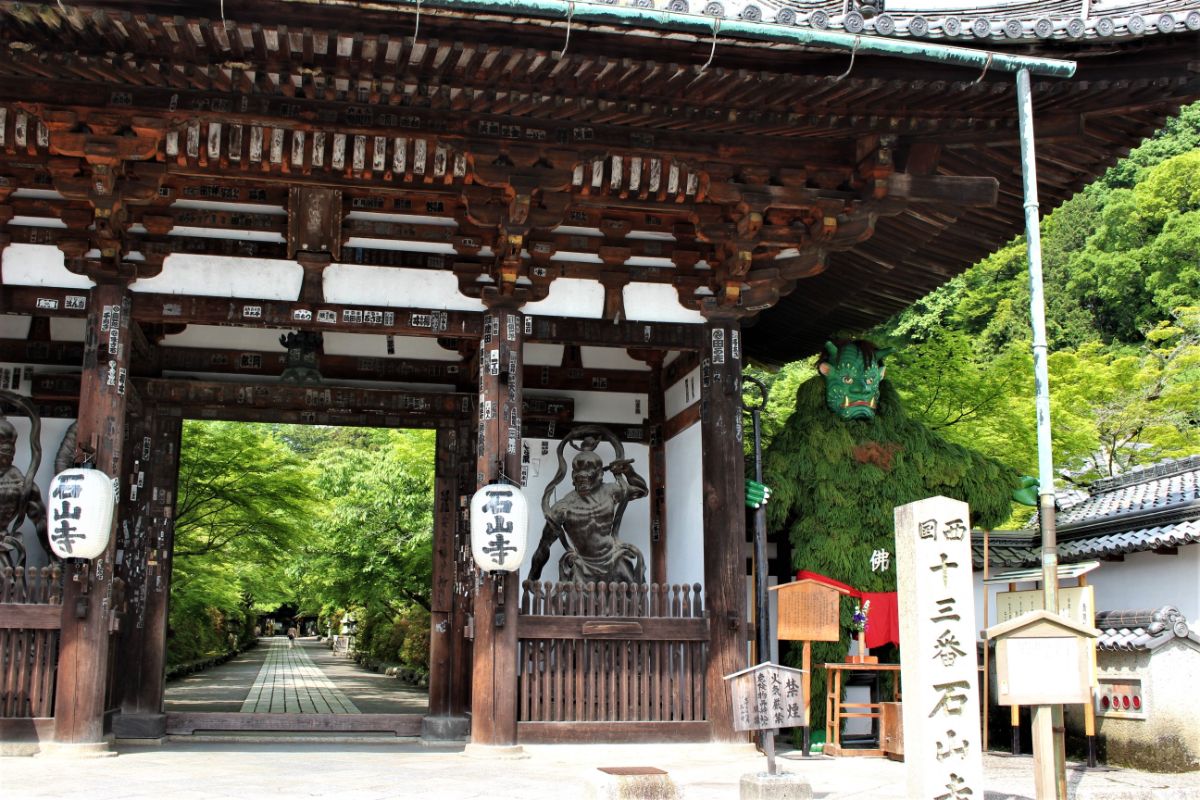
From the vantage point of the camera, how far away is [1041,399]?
711 cm

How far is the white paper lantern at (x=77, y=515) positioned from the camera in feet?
27.1

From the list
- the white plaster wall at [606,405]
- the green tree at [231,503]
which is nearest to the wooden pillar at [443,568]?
the white plaster wall at [606,405]

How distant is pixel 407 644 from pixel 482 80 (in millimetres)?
16907

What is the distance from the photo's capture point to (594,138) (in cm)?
864

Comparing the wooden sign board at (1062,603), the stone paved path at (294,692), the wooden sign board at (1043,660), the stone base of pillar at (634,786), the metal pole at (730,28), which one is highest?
the metal pole at (730,28)

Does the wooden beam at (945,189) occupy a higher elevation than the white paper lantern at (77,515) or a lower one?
higher

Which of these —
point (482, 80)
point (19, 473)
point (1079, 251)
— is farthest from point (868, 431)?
point (1079, 251)

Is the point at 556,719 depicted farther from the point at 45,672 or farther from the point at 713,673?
the point at 45,672

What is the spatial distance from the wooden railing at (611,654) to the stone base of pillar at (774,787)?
2.92m

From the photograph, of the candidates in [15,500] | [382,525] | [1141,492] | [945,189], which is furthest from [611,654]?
[382,525]

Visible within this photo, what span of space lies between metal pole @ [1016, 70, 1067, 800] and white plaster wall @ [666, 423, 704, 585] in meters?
3.69

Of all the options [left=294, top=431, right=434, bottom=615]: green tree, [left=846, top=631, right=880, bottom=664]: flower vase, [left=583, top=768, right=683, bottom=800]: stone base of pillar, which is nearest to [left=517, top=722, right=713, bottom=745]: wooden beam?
[left=846, top=631, right=880, bottom=664]: flower vase

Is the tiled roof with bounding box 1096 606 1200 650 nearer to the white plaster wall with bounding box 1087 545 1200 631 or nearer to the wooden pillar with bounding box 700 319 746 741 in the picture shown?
the white plaster wall with bounding box 1087 545 1200 631

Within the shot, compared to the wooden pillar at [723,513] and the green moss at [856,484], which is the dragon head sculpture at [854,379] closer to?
the green moss at [856,484]
